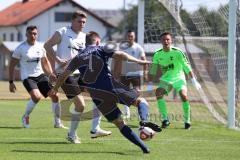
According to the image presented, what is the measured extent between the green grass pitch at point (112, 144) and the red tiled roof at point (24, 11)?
66.6 meters

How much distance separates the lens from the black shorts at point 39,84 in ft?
48.1

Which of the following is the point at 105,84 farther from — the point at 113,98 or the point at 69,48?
the point at 69,48

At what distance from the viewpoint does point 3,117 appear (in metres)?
17.3

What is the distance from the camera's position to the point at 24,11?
300 feet

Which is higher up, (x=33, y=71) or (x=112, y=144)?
(x=33, y=71)

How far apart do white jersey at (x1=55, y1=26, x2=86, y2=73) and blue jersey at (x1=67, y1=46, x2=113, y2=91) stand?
4.88 feet

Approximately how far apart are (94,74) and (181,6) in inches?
352

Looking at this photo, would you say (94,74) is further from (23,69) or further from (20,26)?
(20,26)

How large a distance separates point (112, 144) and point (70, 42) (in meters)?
1.96

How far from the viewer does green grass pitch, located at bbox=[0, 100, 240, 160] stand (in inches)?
403

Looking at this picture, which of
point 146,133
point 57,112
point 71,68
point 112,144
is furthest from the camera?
point 57,112

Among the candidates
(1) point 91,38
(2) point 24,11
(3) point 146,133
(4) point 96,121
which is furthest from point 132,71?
(2) point 24,11

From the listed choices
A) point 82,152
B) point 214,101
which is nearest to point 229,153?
point 82,152

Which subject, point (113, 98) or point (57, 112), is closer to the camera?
point (113, 98)
